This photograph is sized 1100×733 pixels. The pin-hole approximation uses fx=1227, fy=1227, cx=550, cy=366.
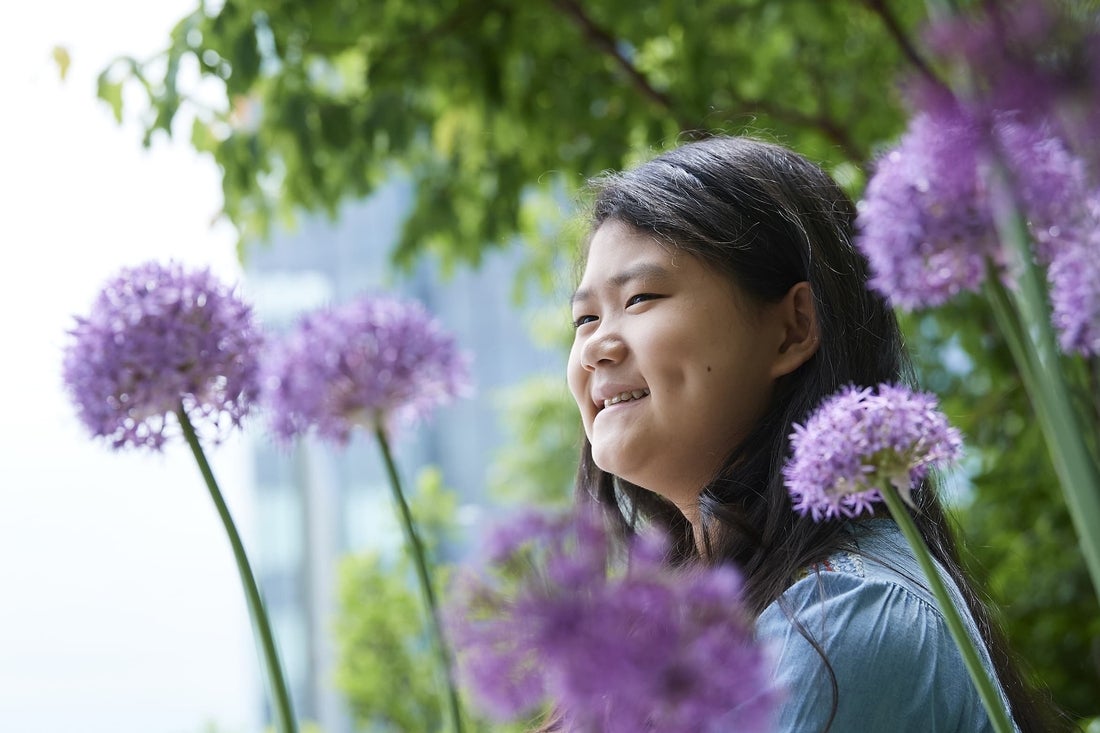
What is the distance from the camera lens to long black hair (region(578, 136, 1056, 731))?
884 millimetres

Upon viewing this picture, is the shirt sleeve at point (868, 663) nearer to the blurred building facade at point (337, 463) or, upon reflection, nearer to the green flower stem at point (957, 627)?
the green flower stem at point (957, 627)

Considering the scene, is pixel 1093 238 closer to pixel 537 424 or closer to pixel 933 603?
pixel 933 603

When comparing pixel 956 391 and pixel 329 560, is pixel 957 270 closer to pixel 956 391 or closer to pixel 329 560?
pixel 956 391

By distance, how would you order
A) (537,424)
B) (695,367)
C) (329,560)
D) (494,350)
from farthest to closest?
(494,350), (329,560), (537,424), (695,367)

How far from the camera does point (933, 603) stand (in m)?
0.75

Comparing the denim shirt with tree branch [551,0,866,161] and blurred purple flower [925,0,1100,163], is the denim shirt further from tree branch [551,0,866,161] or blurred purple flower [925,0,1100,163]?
tree branch [551,0,866,161]

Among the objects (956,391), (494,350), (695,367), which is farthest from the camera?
(494,350)

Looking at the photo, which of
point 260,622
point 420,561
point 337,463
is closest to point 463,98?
point 420,561

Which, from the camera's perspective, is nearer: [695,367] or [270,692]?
[270,692]

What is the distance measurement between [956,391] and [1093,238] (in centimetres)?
245

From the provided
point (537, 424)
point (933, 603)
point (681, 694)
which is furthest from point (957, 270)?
point (537, 424)

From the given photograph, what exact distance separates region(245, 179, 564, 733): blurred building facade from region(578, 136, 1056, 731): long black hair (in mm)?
3630

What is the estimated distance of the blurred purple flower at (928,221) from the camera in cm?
36

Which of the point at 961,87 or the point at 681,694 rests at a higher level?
the point at 961,87
